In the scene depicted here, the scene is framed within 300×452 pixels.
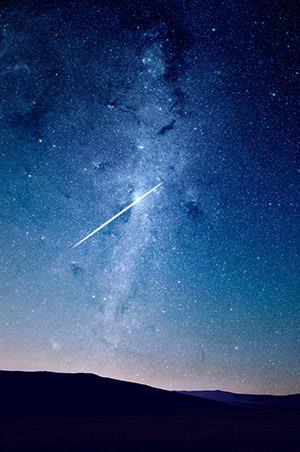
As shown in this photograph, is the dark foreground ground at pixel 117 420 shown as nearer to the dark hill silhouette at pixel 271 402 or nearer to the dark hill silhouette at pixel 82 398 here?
the dark hill silhouette at pixel 82 398

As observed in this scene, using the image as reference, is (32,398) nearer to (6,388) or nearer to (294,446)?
(6,388)

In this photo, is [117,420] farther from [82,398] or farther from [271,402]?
[271,402]

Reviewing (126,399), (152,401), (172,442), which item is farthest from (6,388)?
(172,442)

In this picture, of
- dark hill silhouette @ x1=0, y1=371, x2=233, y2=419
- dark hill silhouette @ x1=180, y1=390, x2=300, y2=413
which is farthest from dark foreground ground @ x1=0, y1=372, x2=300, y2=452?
dark hill silhouette @ x1=180, y1=390, x2=300, y2=413

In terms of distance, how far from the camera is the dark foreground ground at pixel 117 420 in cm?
1223

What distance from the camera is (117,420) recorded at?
21.5 meters

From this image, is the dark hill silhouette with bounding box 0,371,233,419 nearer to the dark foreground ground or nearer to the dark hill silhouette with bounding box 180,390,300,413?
the dark foreground ground

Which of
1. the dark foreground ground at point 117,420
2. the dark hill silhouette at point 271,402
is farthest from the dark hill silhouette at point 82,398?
the dark hill silhouette at point 271,402

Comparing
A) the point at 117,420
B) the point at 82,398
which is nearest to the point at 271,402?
the point at 82,398

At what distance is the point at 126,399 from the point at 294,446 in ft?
79.6

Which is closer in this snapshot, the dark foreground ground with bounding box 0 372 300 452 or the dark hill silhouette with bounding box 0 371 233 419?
the dark foreground ground with bounding box 0 372 300 452

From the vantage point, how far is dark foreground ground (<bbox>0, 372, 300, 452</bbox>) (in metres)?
12.2

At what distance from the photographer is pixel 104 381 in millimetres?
42000

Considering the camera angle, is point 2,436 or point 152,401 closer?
point 2,436
